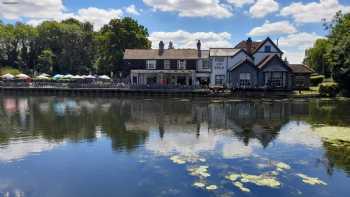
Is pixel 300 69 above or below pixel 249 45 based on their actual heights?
below

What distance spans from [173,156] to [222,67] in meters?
44.4

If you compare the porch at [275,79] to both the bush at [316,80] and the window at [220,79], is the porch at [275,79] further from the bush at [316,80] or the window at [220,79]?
the bush at [316,80]

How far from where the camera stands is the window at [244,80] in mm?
57875

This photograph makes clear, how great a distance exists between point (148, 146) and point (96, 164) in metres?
4.11

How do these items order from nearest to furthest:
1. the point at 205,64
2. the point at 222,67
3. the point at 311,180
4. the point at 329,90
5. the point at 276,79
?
the point at 311,180, the point at 329,90, the point at 276,79, the point at 222,67, the point at 205,64

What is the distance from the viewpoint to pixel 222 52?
200 feet

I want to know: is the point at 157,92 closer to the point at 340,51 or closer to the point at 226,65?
the point at 226,65

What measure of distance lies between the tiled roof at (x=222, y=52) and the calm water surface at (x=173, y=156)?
30.4 metres

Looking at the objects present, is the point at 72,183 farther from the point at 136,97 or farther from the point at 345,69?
the point at 345,69

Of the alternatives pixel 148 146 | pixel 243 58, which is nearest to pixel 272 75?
pixel 243 58

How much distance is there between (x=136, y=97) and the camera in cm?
5447

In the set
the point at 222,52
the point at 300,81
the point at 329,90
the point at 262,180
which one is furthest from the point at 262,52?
the point at 262,180

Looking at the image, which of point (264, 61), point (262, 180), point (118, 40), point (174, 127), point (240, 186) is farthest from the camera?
point (118, 40)

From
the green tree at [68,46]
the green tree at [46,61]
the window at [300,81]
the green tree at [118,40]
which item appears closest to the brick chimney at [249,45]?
the window at [300,81]
